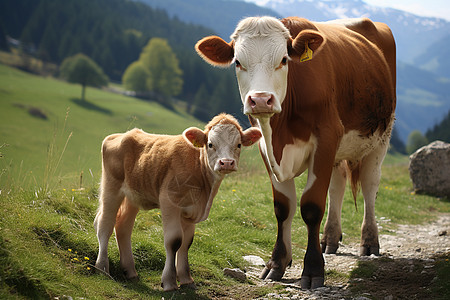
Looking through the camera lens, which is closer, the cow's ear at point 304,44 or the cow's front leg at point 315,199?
the cow's ear at point 304,44

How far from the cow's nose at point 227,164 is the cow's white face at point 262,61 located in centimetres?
57

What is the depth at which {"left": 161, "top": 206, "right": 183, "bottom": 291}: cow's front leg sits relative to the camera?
5719mm

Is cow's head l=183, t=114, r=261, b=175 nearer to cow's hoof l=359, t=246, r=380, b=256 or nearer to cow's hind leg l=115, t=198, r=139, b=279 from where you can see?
cow's hind leg l=115, t=198, r=139, b=279

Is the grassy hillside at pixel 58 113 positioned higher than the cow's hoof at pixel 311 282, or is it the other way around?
the cow's hoof at pixel 311 282

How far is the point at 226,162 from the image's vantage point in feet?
17.9

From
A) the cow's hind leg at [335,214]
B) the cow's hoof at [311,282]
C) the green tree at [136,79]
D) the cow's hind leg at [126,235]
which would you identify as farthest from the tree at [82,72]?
the cow's hoof at [311,282]

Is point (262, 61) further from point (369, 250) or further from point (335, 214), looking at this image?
point (369, 250)

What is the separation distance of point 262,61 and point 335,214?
3.79 meters

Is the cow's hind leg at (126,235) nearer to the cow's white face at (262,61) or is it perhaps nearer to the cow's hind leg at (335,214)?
the cow's white face at (262,61)

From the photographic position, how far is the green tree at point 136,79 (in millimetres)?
114875

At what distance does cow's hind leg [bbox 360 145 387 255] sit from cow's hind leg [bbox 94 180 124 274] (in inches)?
163

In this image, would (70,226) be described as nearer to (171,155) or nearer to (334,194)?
(171,155)

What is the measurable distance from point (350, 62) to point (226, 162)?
3.27 metres

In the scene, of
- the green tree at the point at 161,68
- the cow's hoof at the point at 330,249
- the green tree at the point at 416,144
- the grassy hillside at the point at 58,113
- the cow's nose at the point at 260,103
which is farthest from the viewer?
the green tree at the point at 161,68
